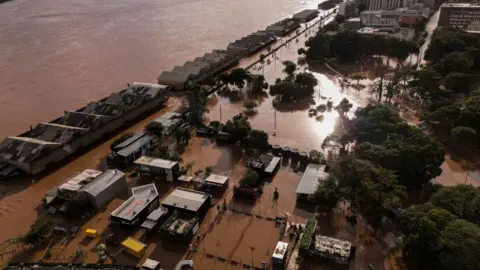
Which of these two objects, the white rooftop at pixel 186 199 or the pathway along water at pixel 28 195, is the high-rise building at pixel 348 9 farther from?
the white rooftop at pixel 186 199

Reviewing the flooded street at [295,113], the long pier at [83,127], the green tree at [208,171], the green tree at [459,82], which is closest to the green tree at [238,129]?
the flooded street at [295,113]

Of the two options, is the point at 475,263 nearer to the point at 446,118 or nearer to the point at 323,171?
the point at 323,171

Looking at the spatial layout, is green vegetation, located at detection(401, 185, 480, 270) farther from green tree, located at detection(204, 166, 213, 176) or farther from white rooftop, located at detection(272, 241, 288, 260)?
green tree, located at detection(204, 166, 213, 176)

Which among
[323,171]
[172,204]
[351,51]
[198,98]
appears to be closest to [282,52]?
[351,51]

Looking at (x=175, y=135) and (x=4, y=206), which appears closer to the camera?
(x=4, y=206)

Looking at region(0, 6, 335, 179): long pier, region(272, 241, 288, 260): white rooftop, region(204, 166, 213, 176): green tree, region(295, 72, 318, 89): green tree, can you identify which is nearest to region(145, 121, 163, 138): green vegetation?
region(0, 6, 335, 179): long pier

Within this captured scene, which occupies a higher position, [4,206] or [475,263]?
[475,263]
